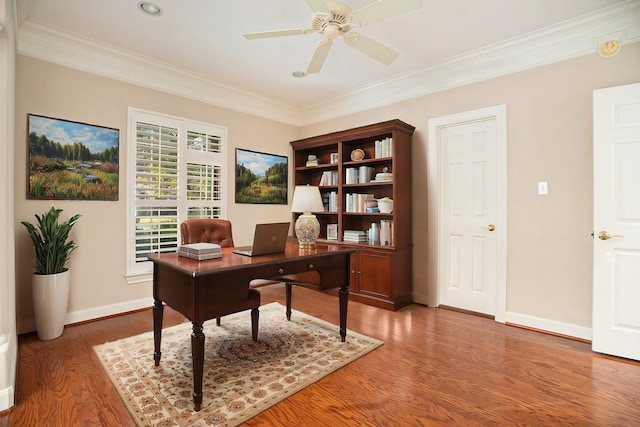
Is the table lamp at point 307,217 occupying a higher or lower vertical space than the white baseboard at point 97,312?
higher

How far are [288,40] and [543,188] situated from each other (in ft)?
9.10

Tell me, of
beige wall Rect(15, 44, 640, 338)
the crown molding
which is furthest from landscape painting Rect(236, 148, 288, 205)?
beige wall Rect(15, 44, 640, 338)

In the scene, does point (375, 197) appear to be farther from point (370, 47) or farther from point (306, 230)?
point (370, 47)

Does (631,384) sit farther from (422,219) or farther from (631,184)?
(422,219)

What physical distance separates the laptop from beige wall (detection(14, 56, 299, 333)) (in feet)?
6.01

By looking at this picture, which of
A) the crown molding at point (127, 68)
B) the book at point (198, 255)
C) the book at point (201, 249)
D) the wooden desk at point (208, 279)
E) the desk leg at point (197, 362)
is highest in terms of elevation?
the crown molding at point (127, 68)

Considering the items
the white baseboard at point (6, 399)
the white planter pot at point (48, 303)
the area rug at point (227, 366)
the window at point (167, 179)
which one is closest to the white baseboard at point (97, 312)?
the white planter pot at point (48, 303)

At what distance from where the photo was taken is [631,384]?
2068 mm

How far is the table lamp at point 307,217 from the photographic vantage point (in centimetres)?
263

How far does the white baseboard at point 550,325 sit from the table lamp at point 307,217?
216 centimetres

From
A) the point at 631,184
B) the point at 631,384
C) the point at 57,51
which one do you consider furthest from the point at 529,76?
the point at 57,51

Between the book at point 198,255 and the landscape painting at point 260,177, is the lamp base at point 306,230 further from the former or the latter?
the landscape painting at point 260,177

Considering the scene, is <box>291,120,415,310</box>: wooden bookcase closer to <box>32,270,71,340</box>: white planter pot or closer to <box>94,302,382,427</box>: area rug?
<box>94,302,382,427</box>: area rug

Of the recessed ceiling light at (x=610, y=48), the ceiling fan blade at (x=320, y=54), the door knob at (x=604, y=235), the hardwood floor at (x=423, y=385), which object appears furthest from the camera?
the recessed ceiling light at (x=610, y=48)
